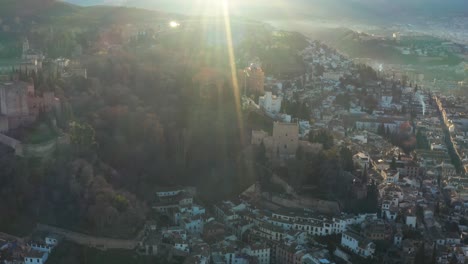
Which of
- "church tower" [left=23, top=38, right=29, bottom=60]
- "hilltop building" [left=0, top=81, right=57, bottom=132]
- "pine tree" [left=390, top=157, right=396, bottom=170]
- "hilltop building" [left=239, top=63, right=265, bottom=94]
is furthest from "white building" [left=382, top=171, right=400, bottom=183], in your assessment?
"church tower" [left=23, top=38, right=29, bottom=60]

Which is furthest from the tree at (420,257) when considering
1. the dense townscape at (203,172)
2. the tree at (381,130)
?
the tree at (381,130)

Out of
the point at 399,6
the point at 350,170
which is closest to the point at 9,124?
the point at 350,170

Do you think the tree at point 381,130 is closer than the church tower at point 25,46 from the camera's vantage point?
Yes

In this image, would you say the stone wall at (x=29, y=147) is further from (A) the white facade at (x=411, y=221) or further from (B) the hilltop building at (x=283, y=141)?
(A) the white facade at (x=411, y=221)

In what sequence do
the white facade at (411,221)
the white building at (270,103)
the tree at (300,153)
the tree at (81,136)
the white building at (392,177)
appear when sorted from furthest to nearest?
the white building at (270,103), the white building at (392,177), the tree at (300,153), the tree at (81,136), the white facade at (411,221)

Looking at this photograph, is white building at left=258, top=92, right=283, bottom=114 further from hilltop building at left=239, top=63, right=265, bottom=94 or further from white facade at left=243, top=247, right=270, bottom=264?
white facade at left=243, top=247, right=270, bottom=264

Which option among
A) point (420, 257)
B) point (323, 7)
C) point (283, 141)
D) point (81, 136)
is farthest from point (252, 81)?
point (323, 7)
